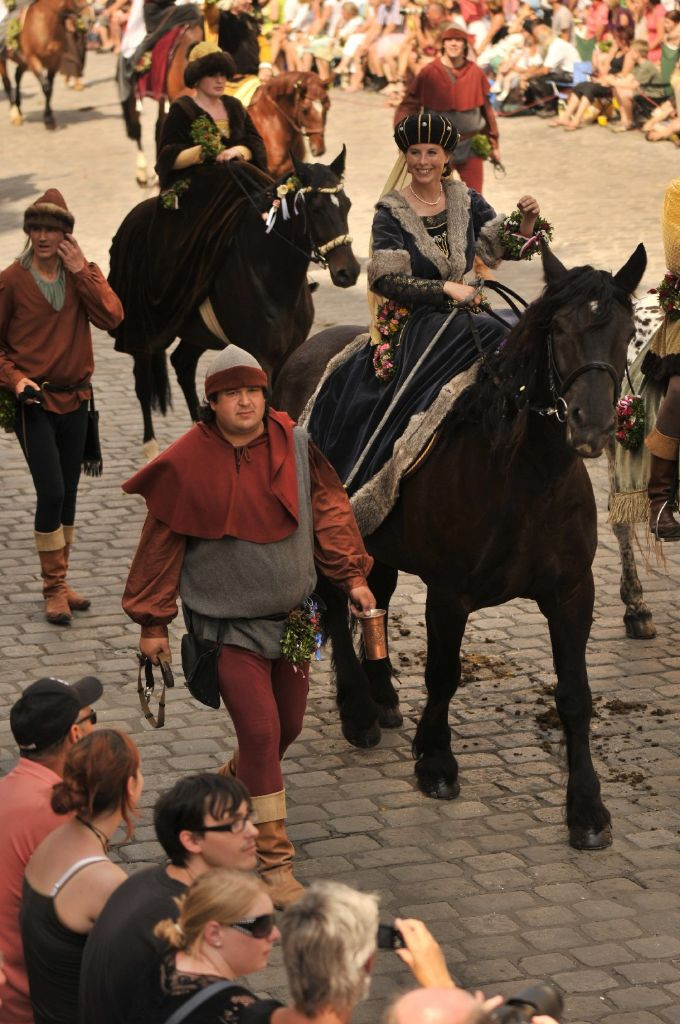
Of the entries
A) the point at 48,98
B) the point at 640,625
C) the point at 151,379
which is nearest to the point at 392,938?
the point at 640,625

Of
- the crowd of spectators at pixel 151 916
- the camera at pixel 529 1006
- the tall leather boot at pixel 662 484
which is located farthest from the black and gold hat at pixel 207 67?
the camera at pixel 529 1006

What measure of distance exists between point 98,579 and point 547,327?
14.9ft

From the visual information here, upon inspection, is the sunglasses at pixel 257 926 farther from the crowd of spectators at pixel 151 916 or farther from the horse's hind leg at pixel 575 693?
the horse's hind leg at pixel 575 693

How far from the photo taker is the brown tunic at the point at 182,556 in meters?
6.50

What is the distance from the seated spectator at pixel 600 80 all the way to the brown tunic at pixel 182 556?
20.3m

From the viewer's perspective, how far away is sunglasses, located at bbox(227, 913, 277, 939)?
4.01m

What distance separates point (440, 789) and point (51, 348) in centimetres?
346

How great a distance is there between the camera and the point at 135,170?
25625 mm

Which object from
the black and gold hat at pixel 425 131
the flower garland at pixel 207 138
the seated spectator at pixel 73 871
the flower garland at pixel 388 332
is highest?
the black and gold hat at pixel 425 131

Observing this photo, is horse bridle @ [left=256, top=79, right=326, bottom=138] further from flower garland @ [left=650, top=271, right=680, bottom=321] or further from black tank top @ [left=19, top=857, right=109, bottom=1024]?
black tank top @ [left=19, top=857, right=109, bottom=1024]

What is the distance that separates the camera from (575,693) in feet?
23.7

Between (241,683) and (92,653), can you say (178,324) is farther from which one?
(241,683)

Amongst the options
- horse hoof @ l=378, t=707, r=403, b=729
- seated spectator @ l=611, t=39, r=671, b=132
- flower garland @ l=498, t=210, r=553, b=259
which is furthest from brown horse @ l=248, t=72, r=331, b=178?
seated spectator @ l=611, t=39, r=671, b=132

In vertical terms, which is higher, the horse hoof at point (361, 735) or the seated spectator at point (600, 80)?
the seated spectator at point (600, 80)
